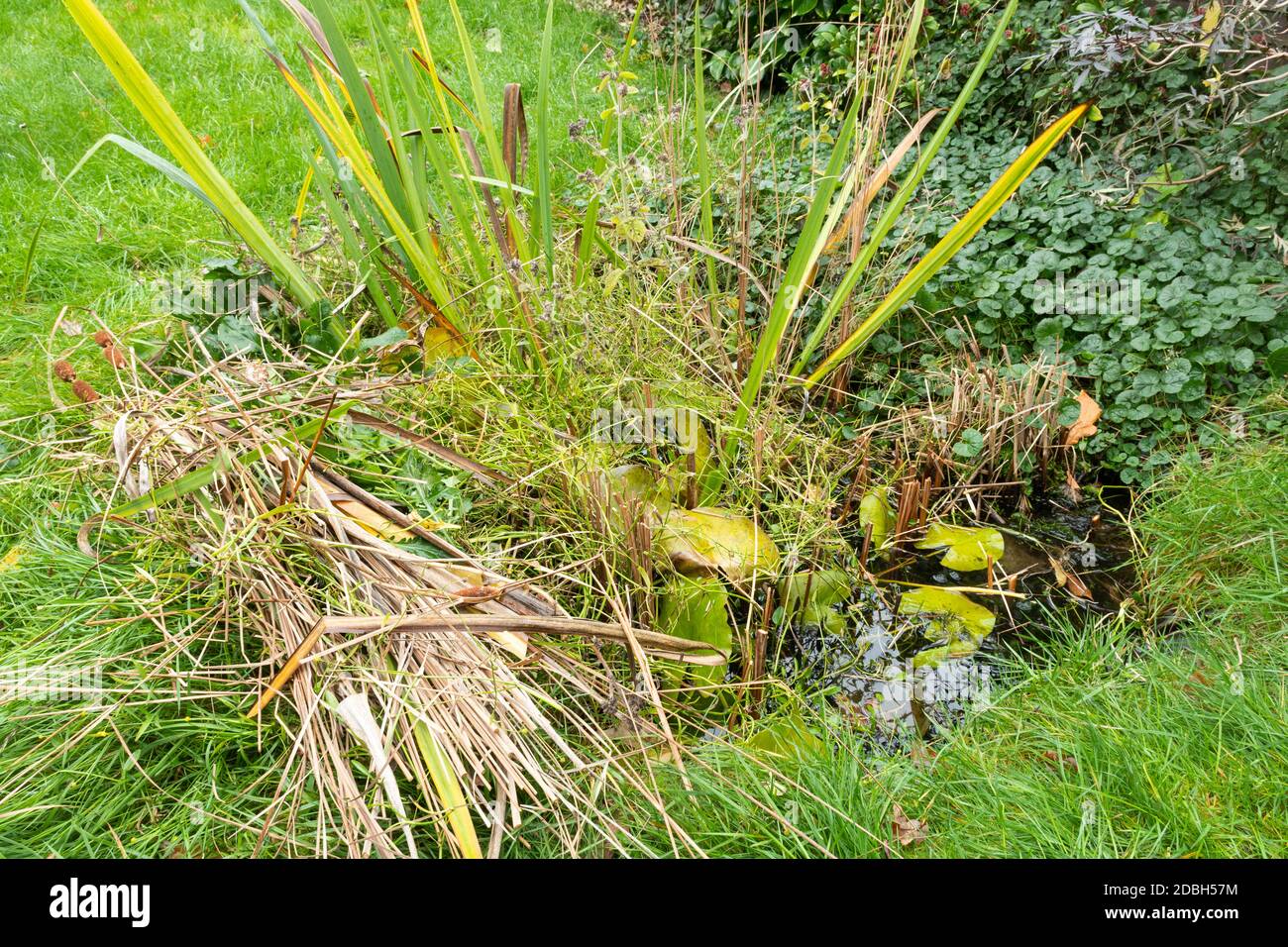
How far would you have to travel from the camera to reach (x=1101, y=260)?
2693 mm

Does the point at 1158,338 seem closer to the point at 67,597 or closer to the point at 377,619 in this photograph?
the point at 377,619

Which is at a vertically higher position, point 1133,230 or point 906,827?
point 1133,230

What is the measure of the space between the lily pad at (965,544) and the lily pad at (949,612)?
12 centimetres

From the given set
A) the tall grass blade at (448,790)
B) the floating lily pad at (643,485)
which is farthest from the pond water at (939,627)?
the tall grass blade at (448,790)

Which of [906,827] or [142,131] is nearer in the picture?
[906,827]

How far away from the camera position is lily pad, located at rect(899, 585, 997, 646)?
85.4 inches

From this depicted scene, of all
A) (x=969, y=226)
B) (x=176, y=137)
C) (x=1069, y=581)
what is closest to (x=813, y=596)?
(x=1069, y=581)

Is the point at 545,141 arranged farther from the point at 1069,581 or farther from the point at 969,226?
the point at 1069,581

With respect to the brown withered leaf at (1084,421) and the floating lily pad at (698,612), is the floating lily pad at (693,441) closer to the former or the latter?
the floating lily pad at (698,612)

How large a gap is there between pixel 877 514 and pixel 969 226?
77 centimetres

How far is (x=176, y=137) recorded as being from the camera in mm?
1852

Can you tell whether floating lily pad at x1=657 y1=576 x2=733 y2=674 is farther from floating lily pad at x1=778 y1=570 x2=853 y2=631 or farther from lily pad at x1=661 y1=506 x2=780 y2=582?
floating lily pad at x1=778 y1=570 x2=853 y2=631

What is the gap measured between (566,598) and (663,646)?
0.28 meters

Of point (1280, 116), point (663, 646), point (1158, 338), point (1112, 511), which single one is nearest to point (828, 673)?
point (663, 646)
